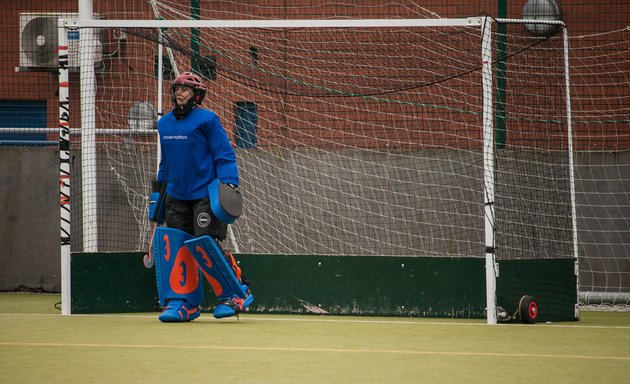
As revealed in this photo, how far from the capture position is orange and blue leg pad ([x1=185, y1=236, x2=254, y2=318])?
29.3 feet

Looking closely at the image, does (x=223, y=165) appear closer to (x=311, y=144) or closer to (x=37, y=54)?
(x=311, y=144)

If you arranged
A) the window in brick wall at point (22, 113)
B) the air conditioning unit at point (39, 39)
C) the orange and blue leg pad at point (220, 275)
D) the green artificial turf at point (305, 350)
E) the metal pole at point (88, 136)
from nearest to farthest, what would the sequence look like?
1. the green artificial turf at point (305, 350)
2. the orange and blue leg pad at point (220, 275)
3. the metal pole at point (88, 136)
4. the air conditioning unit at point (39, 39)
5. the window in brick wall at point (22, 113)

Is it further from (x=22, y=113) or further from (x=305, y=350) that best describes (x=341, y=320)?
(x=22, y=113)

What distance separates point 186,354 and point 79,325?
7.16ft

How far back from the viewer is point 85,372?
6.16 meters

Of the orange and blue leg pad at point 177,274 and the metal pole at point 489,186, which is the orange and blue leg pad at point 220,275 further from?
the metal pole at point 489,186

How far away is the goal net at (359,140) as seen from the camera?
11.0 metres

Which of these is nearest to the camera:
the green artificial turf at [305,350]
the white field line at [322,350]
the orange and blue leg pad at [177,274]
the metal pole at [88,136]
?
the green artificial turf at [305,350]

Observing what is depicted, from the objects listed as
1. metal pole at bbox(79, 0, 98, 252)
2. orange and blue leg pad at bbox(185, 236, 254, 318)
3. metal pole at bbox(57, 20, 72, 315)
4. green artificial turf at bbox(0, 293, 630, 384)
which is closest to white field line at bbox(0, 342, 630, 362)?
green artificial turf at bbox(0, 293, 630, 384)

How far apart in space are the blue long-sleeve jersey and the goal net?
184cm

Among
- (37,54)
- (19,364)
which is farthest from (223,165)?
(37,54)

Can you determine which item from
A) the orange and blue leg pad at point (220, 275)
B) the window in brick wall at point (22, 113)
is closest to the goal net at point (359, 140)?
the orange and blue leg pad at point (220, 275)

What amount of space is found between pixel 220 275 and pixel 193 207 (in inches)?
22.9

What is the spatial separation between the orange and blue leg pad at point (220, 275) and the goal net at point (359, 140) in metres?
2.25
